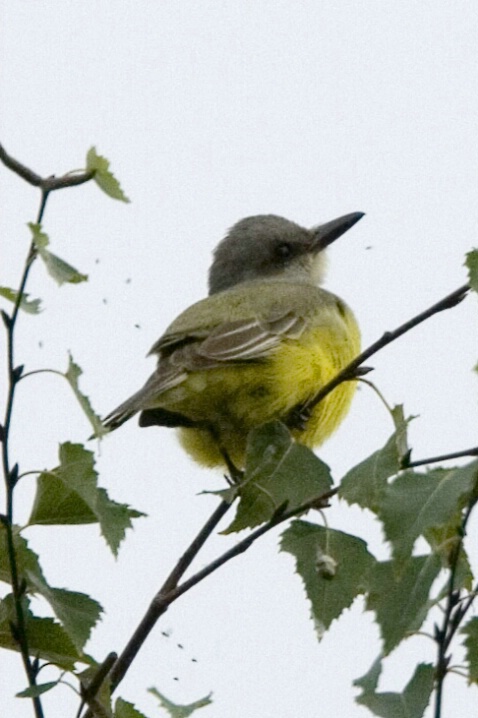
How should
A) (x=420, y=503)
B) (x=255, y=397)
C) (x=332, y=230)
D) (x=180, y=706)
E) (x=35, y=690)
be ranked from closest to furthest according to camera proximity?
(x=420, y=503)
(x=35, y=690)
(x=180, y=706)
(x=255, y=397)
(x=332, y=230)

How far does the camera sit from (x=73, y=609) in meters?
2.46

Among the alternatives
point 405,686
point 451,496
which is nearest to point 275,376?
point 405,686

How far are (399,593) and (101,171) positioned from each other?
3.03 ft

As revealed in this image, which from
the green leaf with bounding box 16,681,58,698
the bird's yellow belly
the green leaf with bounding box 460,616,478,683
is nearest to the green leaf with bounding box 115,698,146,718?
the green leaf with bounding box 16,681,58,698

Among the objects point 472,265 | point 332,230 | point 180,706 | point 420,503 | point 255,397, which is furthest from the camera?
point 332,230

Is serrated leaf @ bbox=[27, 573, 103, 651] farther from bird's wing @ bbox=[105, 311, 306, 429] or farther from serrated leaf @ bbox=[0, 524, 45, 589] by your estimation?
bird's wing @ bbox=[105, 311, 306, 429]

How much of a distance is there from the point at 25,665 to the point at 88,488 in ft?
1.08

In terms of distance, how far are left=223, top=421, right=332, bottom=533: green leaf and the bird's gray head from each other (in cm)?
391

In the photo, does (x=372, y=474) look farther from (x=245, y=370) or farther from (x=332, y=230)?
(x=332, y=230)

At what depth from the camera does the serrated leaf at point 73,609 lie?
7.89ft

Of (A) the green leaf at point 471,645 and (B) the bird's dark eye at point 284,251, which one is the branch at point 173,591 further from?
(B) the bird's dark eye at point 284,251

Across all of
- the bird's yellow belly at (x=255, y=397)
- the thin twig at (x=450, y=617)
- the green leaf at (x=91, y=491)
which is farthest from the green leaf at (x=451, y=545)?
the bird's yellow belly at (x=255, y=397)

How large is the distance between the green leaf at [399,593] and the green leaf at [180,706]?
586 mm

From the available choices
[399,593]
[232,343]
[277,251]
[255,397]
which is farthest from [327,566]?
[277,251]
